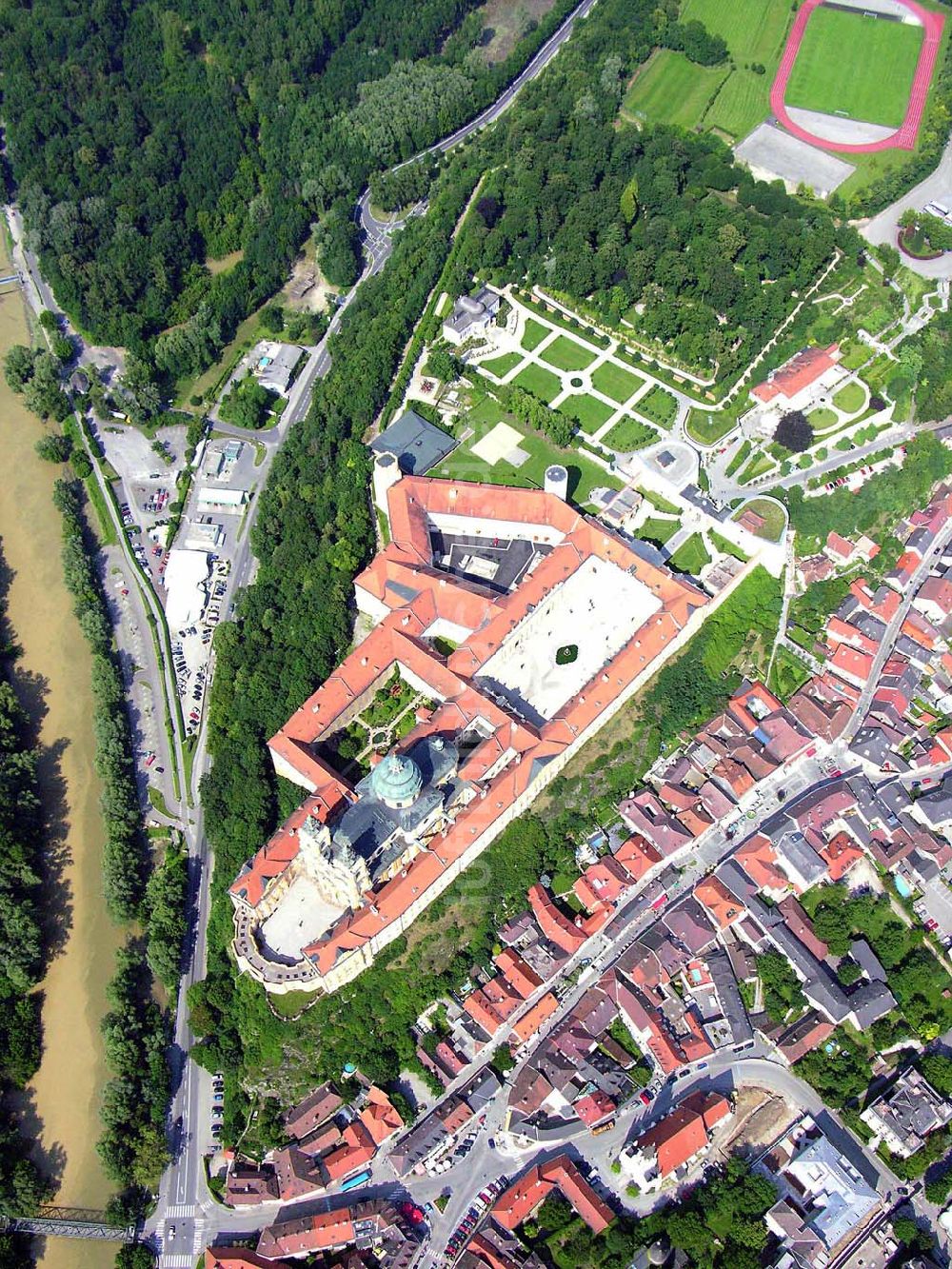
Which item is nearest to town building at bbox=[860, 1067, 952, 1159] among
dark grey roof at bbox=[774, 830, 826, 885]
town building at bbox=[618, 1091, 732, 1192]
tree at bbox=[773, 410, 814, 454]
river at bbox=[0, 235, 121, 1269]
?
town building at bbox=[618, 1091, 732, 1192]

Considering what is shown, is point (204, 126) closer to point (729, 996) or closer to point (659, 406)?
point (659, 406)

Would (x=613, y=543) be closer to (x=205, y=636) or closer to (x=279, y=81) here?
(x=205, y=636)

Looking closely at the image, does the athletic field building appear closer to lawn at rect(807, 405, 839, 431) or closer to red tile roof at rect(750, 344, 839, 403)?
red tile roof at rect(750, 344, 839, 403)

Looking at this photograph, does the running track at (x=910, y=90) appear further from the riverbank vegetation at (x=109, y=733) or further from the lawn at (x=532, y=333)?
the riverbank vegetation at (x=109, y=733)

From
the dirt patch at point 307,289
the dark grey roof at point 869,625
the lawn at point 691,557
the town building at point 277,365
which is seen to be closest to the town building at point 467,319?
the town building at point 277,365

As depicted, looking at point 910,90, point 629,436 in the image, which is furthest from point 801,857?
point 910,90

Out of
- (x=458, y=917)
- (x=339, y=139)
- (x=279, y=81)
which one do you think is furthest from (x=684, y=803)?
(x=279, y=81)
